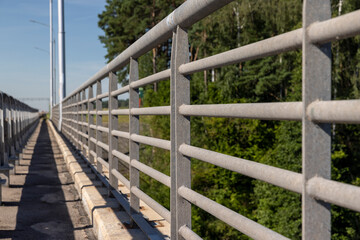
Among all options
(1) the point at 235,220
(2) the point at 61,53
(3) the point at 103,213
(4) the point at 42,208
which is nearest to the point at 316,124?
(1) the point at 235,220

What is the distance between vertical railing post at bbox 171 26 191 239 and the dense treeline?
21.6 metres

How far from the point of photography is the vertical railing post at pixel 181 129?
2.44 meters

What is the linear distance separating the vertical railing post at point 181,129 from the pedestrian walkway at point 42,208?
1809 millimetres

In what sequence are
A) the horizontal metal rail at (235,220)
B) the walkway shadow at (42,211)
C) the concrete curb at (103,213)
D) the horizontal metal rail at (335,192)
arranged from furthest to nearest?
the walkway shadow at (42,211)
the concrete curb at (103,213)
the horizontal metal rail at (235,220)
the horizontal metal rail at (335,192)

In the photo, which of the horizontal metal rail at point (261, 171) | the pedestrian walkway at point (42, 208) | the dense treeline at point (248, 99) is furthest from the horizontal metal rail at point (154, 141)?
the dense treeline at point (248, 99)

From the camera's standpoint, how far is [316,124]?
1259 millimetres

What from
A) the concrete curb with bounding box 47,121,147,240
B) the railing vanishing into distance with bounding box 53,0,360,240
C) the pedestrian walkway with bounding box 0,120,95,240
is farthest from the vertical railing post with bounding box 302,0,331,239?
the pedestrian walkway with bounding box 0,120,95,240

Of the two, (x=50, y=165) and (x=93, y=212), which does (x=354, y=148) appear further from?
(x=93, y=212)

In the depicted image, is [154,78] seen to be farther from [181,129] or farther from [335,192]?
[335,192]

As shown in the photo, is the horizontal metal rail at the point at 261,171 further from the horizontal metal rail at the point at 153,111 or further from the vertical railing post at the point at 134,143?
the vertical railing post at the point at 134,143

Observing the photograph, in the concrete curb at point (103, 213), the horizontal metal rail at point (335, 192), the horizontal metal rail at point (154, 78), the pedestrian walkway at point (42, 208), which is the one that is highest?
the horizontal metal rail at point (154, 78)

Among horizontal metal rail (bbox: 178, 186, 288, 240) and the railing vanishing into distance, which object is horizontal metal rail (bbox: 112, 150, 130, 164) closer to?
the railing vanishing into distance

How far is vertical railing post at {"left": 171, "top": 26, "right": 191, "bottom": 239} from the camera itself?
2.44 meters

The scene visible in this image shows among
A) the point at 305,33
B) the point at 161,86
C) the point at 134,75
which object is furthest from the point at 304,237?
the point at 161,86
